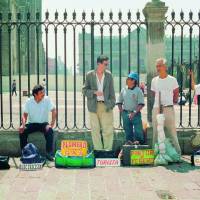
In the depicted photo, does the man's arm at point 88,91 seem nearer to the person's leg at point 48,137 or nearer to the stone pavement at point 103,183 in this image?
the person's leg at point 48,137

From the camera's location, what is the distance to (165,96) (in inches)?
325

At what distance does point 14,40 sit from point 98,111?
169 feet

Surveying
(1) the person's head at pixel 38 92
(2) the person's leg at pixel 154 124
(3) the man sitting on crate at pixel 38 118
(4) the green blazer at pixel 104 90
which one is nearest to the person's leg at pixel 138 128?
(2) the person's leg at pixel 154 124

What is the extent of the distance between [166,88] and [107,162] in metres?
1.71

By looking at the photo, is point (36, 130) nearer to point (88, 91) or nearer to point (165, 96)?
point (88, 91)

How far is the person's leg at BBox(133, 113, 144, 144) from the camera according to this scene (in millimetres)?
8438

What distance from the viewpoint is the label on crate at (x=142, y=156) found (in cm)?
796

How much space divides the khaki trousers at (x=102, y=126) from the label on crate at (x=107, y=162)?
0.54 metres

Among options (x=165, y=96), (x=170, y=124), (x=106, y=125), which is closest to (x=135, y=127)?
(x=106, y=125)

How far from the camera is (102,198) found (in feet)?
19.1

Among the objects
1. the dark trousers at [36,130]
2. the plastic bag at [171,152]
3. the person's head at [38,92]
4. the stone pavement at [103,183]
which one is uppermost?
the person's head at [38,92]

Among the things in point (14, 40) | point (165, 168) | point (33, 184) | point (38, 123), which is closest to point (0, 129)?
point (38, 123)

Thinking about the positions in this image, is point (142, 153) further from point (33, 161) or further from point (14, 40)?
point (14, 40)

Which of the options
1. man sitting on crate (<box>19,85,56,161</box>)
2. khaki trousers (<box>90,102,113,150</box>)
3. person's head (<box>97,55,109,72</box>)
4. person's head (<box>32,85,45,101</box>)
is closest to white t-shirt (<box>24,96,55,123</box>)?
man sitting on crate (<box>19,85,56,161</box>)
